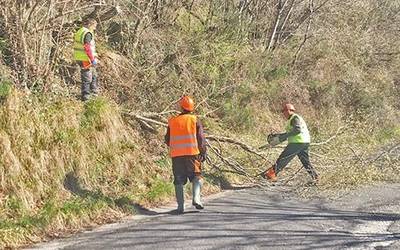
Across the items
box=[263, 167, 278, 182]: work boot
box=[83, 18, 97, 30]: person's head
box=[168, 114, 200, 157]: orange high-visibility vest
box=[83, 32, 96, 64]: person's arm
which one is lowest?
box=[263, 167, 278, 182]: work boot

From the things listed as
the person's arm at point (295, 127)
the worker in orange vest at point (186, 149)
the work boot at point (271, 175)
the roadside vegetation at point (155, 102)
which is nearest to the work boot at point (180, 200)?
the worker in orange vest at point (186, 149)

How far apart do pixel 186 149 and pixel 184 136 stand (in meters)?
0.19

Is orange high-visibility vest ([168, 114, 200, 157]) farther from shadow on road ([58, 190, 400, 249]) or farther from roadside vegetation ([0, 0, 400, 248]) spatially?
roadside vegetation ([0, 0, 400, 248])

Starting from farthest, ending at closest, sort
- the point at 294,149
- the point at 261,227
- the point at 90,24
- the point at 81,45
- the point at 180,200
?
the point at 294,149
the point at 90,24
the point at 81,45
the point at 180,200
the point at 261,227

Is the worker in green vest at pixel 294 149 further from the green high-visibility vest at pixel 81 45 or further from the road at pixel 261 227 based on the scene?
the green high-visibility vest at pixel 81 45

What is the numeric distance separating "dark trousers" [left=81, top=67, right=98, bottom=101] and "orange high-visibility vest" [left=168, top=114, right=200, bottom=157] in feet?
6.76

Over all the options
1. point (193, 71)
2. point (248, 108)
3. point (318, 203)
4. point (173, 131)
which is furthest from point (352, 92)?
point (173, 131)

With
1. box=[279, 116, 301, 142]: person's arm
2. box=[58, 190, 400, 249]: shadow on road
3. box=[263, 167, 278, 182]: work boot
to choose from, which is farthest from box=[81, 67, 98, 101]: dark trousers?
box=[279, 116, 301, 142]: person's arm

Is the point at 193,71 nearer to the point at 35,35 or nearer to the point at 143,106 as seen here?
the point at 143,106

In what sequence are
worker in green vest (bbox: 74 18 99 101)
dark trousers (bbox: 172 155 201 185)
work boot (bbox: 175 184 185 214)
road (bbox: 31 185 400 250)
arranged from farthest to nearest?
worker in green vest (bbox: 74 18 99 101), dark trousers (bbox: 172 155 201 185), work boot (bbox: 175 184 185 214), road (bbox: 31 185 400 250)

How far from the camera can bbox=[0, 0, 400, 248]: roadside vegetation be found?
7.86 meters

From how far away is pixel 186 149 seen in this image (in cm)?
844

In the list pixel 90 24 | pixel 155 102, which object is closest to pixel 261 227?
pixel 155 102

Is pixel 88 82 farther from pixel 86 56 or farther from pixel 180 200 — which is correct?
pixel 180 200
